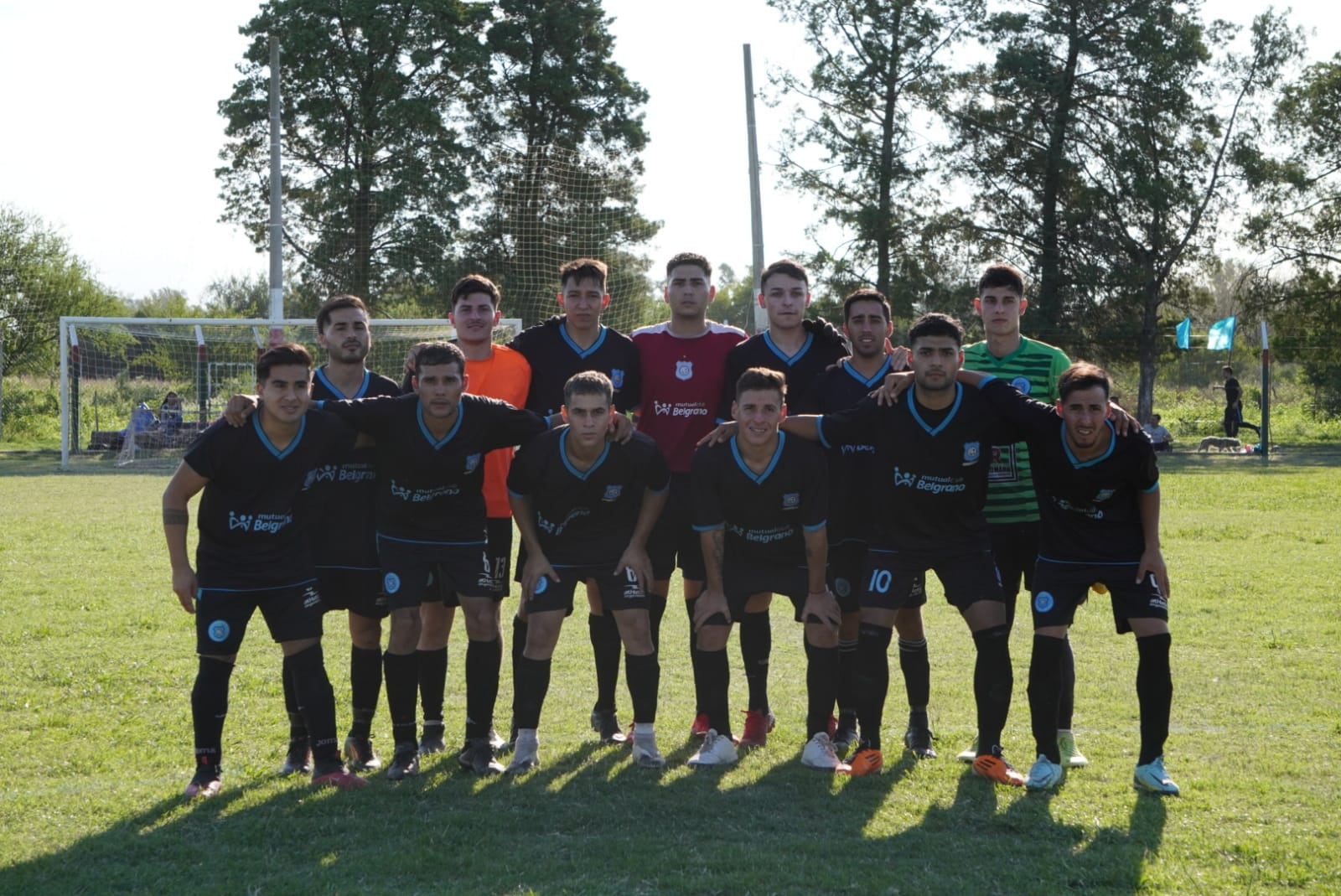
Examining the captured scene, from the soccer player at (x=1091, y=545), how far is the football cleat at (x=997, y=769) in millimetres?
75

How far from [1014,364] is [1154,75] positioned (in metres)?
30.1

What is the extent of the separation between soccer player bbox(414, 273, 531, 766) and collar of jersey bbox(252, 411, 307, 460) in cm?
90

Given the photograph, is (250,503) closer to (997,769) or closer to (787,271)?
(787,271)

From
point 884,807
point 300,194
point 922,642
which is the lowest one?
point 884,807

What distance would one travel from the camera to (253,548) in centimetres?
474

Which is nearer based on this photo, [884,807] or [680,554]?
[884,807]

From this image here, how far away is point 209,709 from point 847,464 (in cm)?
278

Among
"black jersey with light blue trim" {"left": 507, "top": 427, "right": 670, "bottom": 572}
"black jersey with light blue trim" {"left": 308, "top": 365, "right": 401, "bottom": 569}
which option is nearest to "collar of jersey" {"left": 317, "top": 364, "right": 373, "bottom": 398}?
"black jersey with light blue trim" {"left": 308, "top": 365, "right": 401, "bottom": 569}

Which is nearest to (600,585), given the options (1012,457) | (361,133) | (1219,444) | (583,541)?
(583,541)

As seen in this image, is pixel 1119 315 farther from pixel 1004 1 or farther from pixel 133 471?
pixel 133 471

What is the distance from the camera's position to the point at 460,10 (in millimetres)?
31703

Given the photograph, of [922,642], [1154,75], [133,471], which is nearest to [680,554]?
[922,642]

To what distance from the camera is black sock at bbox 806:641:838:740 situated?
5230mm

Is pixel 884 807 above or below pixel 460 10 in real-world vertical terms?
below
